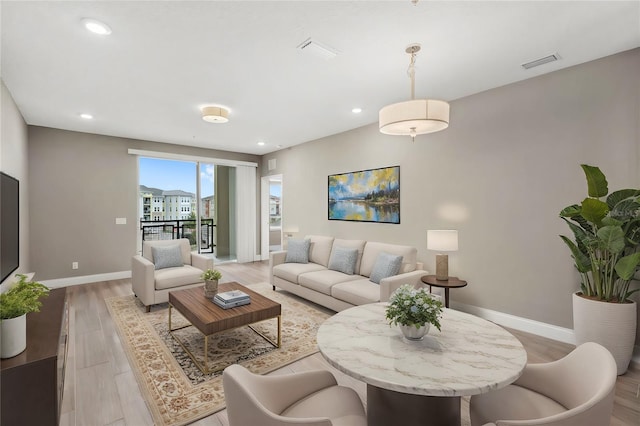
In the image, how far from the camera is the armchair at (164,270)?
3857 millimetres

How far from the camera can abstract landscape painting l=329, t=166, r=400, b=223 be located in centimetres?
452

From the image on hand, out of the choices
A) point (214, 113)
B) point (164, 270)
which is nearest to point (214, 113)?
point (214, 113)

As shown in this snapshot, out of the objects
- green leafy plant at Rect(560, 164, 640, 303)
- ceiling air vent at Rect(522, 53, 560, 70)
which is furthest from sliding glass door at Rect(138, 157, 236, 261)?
green leafy plant at Rect(560, 164, 640, 303)

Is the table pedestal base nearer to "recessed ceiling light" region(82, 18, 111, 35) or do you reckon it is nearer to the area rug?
the area rug

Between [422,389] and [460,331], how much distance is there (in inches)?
26.6

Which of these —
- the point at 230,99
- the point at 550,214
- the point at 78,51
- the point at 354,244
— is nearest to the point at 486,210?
the point at 550,214

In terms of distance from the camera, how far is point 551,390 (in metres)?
1.48

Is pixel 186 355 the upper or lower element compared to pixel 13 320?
lower

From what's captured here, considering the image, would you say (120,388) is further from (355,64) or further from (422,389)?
Answer: (355,64)

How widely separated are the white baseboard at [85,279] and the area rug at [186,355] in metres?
1.63

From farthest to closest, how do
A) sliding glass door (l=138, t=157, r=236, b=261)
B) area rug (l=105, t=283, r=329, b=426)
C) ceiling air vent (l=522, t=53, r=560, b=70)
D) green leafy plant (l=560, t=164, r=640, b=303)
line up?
sliding glass door (l=138, t=157, r=236, b=261), ceiling air vent (l=522, t=53, r=560, b=70), green leafy plant (l=560, t=164, r=640, b=303), area rug (l=105, t=283, r=329, b=426)

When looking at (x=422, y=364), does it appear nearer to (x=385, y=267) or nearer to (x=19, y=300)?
(x=19, y=300)

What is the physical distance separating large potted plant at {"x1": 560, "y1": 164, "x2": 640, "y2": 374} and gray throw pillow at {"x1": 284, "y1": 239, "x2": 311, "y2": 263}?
11.1 ft

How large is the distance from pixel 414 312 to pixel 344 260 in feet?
9.27
